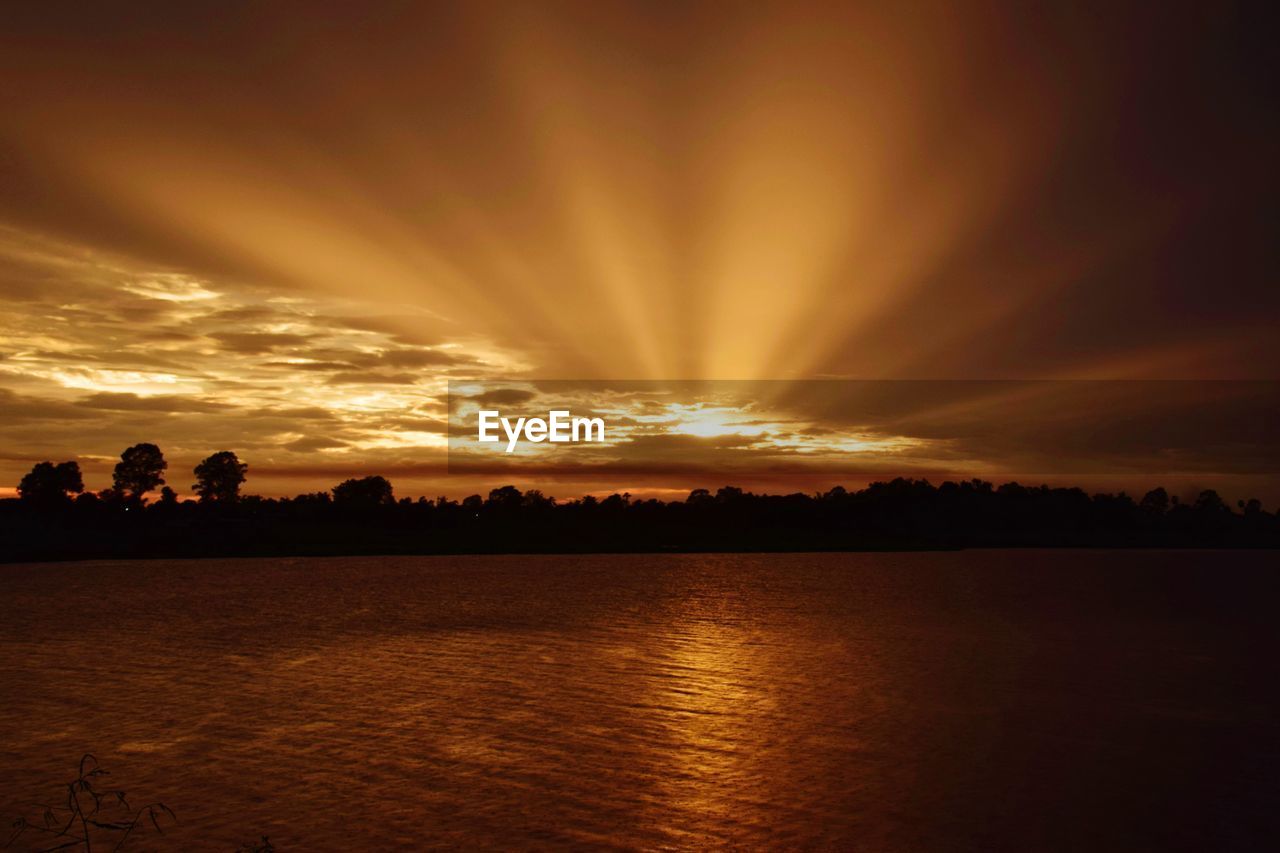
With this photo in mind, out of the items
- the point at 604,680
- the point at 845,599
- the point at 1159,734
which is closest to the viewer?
the point at 1159,734

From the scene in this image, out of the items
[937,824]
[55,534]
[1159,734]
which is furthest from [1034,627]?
[55,534]

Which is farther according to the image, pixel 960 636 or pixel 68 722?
pixel 960 636

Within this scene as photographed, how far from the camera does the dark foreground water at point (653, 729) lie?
62.5ft

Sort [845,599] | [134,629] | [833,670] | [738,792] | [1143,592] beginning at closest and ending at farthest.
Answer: [738,792], [833,670], [134,629], [845,599], [1143,592]

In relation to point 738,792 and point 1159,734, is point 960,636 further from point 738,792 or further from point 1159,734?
point 738,792

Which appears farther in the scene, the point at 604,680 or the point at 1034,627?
the point at 1034,627

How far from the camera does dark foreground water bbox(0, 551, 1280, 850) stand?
750 inches

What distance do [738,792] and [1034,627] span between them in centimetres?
4948

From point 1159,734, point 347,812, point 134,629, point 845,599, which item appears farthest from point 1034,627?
point 134,629

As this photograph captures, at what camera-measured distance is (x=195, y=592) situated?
89750 mm

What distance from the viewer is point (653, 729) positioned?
27641 millimetres

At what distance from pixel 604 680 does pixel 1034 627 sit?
39408 mm

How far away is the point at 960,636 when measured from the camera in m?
56.4

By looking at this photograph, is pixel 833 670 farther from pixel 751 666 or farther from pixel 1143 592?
pixel 1143 592
